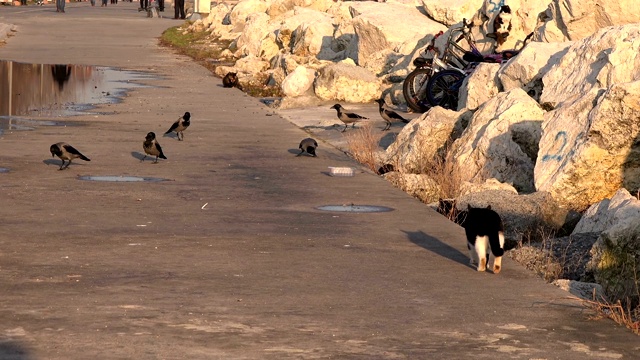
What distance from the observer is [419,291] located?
931cm

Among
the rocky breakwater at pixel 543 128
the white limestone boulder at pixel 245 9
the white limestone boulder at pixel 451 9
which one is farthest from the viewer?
the white limestone boulder at pixel 245 9

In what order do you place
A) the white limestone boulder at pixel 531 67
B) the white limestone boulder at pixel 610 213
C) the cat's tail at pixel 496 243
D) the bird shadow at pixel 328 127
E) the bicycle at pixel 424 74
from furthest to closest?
the bicycle at pixel 424 74, the bird shadow at pixel 328 127, the white limestone boulder at pixel 531 67, the white limestone boulder at pixel 610 213, the cat's tail at pixel 496 243

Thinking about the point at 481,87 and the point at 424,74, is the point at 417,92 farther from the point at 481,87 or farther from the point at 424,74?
the point at 481,87

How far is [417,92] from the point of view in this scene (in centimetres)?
2458

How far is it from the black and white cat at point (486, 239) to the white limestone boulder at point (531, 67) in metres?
9.29

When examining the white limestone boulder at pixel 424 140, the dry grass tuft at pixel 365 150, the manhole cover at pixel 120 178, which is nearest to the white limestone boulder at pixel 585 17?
the white limestone boulder at pixel 424 140

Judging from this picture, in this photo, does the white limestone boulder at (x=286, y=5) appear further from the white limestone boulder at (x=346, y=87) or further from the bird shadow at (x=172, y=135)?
the bird shadow at (x=172, y=135)

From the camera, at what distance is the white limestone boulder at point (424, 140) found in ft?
56.0

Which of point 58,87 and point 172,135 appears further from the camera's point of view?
point 58,87

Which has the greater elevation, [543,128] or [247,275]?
[543,128]

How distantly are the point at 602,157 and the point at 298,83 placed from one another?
15.2 metres

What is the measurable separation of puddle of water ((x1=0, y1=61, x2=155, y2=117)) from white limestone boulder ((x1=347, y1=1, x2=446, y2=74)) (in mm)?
5980

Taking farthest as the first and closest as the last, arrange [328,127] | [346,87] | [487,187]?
[346,87], [328,127], [487,187]

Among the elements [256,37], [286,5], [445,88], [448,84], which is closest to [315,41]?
[256,37]
